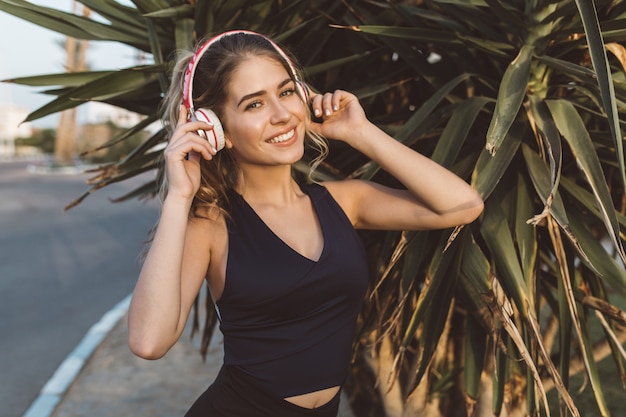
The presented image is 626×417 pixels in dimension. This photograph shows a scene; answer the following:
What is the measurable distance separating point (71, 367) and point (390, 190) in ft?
12.3

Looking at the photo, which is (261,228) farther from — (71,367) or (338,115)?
(71,367)

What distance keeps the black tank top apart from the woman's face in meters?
0.19

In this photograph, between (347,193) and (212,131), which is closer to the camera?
(212,131)

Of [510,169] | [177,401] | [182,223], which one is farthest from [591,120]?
[177,401]

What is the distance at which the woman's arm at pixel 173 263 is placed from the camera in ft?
5.56

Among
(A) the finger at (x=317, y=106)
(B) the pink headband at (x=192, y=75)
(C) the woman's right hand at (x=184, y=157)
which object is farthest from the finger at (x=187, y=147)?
(A) the finger at (x=317, y=106)

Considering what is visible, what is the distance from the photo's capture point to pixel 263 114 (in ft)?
6.35

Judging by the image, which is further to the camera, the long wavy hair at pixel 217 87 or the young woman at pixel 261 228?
the long wavy hair at pixel 217 87

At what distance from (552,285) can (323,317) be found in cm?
146

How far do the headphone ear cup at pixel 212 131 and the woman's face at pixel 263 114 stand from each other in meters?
0.07

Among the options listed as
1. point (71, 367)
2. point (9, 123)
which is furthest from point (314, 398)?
point (9, 123)

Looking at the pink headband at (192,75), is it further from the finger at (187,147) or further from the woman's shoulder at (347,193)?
the woman's shoulder at (347,193)

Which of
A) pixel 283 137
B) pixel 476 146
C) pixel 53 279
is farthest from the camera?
pixel 53 279

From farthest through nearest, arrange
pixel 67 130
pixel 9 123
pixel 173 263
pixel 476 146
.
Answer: pixel 9 123 < pixel 67 130 < pixel 476 146 < pixel 173 263
